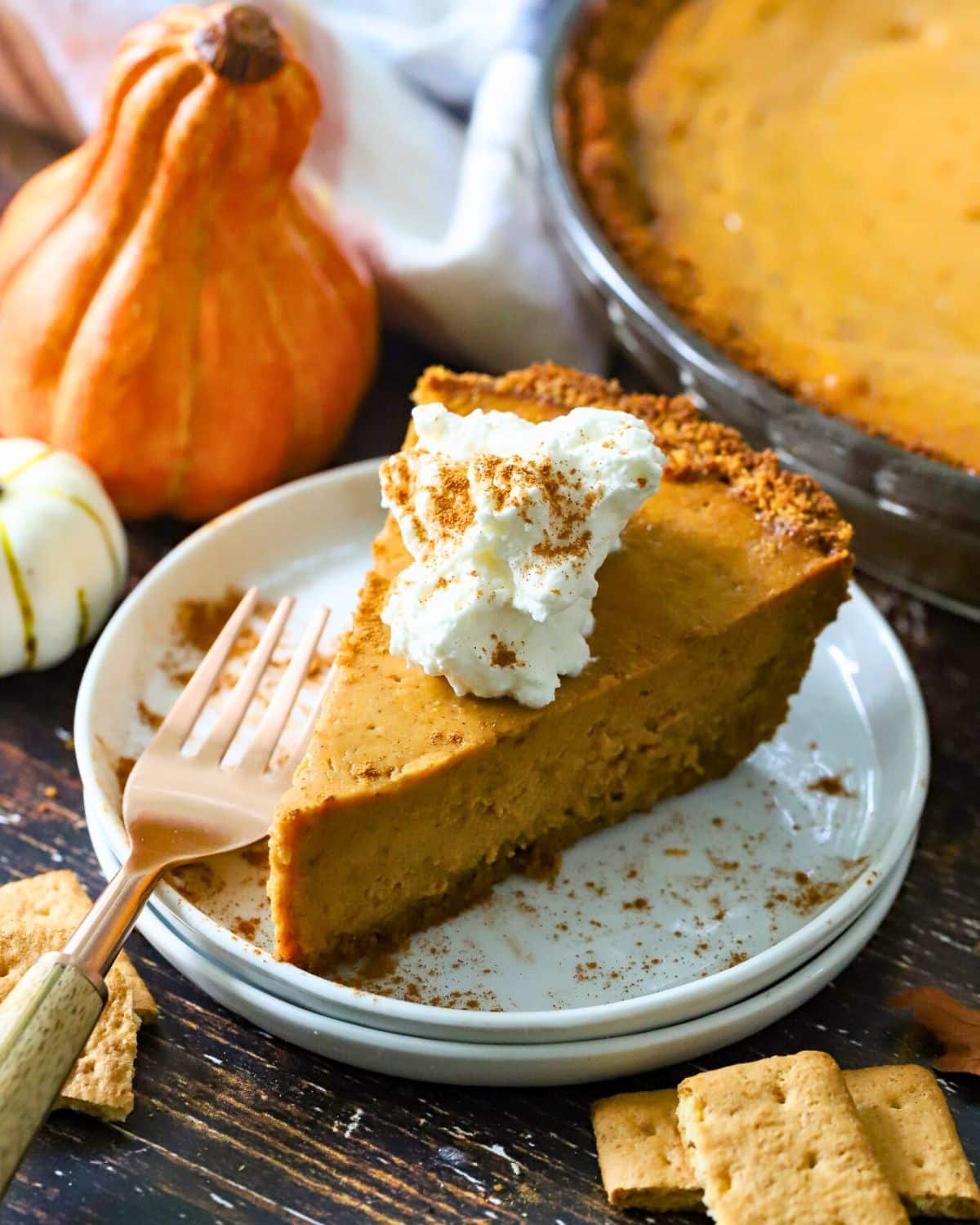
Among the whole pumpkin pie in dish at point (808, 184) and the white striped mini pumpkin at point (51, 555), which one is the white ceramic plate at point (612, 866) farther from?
the whole pumpkin pie in dish at point (808, 184)

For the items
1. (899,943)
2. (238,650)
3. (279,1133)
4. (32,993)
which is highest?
(32,993)

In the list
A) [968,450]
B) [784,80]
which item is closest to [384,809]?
[968,450]

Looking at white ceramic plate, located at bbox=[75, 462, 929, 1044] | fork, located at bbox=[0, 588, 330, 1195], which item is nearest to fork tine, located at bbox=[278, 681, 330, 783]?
fork, located at bbox=[0, 588, 330, 1195]

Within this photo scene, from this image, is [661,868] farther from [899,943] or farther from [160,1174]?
[160,1174]

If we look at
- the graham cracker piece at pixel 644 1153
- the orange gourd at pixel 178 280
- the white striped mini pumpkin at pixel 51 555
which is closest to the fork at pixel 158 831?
A: the white striped mini pumpkin at pixel 51 555

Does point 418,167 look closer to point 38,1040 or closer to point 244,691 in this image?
point 244,691

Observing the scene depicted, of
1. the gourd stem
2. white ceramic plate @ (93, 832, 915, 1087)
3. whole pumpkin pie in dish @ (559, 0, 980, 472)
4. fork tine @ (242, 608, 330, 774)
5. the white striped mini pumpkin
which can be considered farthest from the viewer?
whole pumpkin pie in dish @ (559, 0, 980, 472)

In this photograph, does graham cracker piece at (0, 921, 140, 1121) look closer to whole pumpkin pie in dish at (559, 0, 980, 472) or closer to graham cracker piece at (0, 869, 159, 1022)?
graham cracker piece at (0, 869, 159, 1022)
